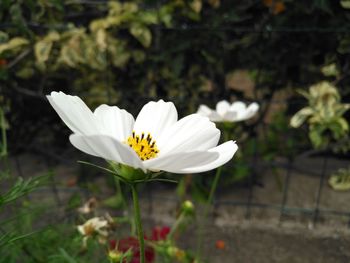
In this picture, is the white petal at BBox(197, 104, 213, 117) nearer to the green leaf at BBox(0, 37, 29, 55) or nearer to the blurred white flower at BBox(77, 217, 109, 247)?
the blurred white flower at BBox(77, 217, 109, 247)

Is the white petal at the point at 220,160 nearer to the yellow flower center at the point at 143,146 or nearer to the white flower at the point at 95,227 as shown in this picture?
the yellow flower center at the point at 143,146

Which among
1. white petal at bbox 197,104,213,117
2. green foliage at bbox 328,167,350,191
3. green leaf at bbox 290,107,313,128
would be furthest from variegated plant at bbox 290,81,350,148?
white petal at bbox 197,104,213,117

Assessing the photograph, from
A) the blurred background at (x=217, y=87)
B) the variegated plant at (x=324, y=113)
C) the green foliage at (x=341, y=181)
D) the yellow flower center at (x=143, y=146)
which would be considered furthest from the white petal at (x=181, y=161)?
the green foliage at (x=341, y=181)

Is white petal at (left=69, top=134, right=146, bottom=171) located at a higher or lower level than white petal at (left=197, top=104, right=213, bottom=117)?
higher

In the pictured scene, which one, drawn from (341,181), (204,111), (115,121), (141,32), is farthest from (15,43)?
(341,181)

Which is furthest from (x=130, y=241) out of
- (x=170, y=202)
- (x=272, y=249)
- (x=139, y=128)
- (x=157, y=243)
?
(x=170, y=202)

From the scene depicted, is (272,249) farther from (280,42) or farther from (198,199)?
(280,42)
